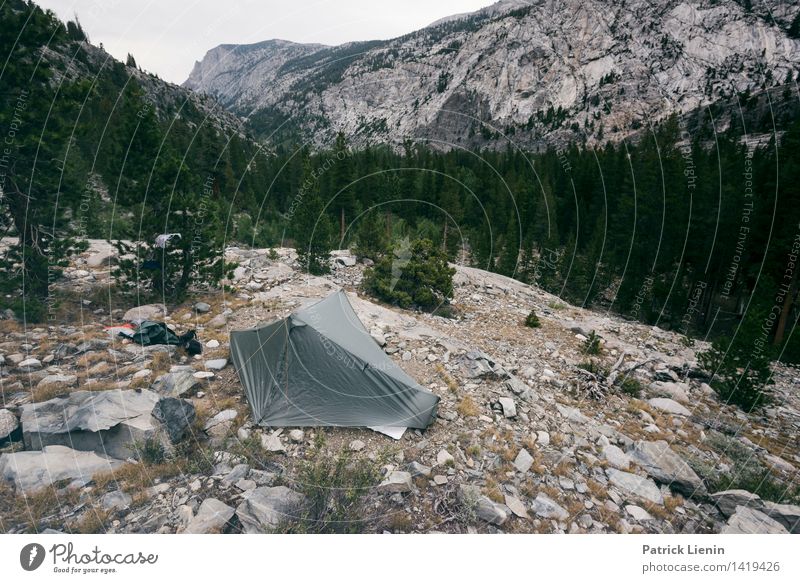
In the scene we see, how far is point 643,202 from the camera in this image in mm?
30188

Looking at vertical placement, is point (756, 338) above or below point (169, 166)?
below

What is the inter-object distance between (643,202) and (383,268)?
25968 mm

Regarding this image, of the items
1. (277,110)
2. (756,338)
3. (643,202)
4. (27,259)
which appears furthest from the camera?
(277,110)

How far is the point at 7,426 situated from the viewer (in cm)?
709

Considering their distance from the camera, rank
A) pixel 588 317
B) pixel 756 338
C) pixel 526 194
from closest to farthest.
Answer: pixel 756 338, pixel 588 317, pixel 526 194

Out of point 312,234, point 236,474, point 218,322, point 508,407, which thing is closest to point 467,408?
point 508,407

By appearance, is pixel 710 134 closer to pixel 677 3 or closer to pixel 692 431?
pixel 692 431

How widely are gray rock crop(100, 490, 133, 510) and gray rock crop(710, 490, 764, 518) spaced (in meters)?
11.7

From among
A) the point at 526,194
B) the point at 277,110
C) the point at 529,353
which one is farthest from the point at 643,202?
the point at 277,110

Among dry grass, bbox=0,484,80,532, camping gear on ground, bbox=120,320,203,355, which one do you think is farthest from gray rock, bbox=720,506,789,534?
camping gear on ground, bbox=120,320,203,355

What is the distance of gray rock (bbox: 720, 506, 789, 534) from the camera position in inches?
262

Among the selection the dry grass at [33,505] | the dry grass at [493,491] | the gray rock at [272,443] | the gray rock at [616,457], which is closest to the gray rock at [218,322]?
the gray rock at [272,443]

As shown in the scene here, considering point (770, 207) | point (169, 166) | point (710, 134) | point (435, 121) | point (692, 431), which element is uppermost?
point (435, 121)

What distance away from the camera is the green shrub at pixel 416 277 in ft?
56.4
